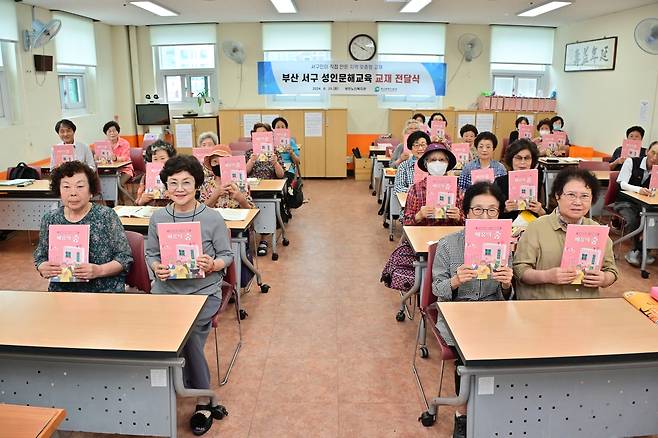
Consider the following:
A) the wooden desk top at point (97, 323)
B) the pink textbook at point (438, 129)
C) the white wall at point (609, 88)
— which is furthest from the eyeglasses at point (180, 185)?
the white wall at point (609, 88)

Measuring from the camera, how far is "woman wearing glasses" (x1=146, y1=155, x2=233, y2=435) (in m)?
2.70

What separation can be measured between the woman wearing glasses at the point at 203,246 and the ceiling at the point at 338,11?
5.20 metres

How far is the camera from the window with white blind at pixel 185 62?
9.75 m

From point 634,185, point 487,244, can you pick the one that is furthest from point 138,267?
point 634,185

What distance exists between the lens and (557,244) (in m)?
2.48

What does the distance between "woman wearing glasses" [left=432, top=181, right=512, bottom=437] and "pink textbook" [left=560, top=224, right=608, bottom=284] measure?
1.09ft

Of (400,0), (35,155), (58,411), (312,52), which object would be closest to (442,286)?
(58,411)

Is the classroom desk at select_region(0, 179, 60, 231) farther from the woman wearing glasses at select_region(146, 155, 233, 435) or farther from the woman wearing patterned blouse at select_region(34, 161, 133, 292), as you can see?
the woman wearing glasses at select_region(146, 155, 233, 435)

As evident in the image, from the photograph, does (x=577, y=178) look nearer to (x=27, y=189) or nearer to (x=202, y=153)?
(x=202, y=153)

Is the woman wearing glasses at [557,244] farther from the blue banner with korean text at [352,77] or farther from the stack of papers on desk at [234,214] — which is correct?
the blue banner with korean text at [352,77]

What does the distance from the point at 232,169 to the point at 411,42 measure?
21.6ft

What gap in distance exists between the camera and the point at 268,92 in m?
9.98

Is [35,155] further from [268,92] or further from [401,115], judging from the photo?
[401,115]

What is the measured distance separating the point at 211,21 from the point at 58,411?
895 centimetres
